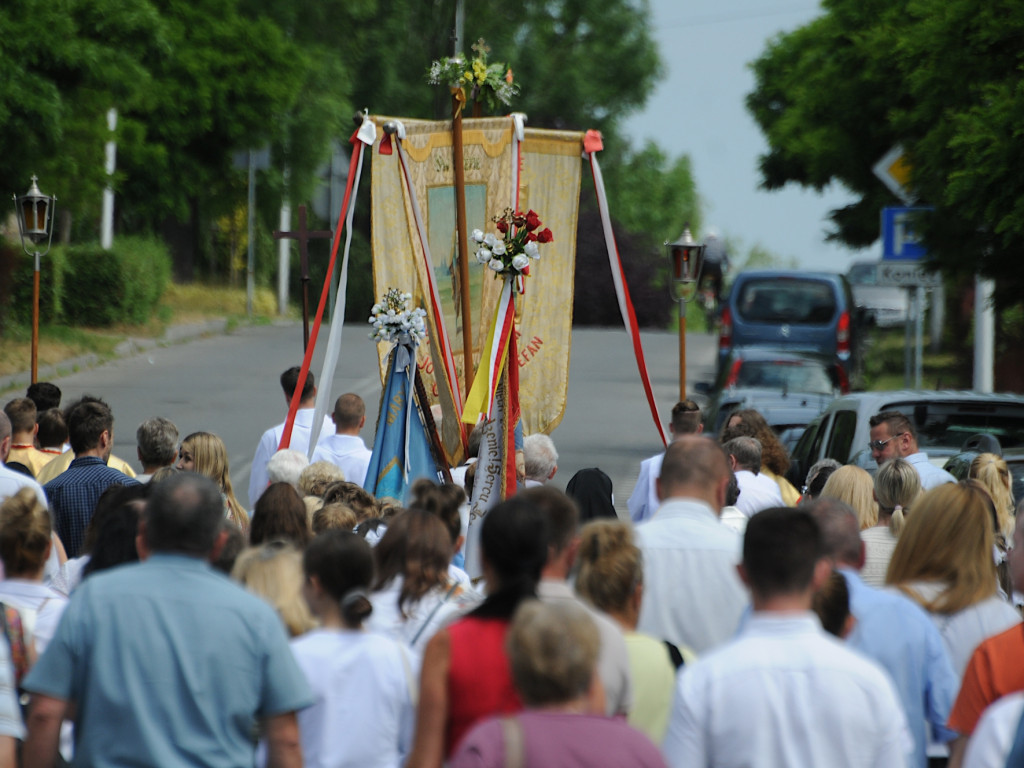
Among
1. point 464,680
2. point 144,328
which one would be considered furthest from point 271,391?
point 464,680

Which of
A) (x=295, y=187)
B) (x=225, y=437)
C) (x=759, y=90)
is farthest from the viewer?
(x=295, y=187)

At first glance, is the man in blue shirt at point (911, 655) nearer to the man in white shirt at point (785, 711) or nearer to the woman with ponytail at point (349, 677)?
the man in white shirt at point (785, 711)

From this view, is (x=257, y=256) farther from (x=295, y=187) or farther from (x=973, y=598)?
(x=973, y=598)

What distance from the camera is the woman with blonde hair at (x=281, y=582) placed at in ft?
14.9

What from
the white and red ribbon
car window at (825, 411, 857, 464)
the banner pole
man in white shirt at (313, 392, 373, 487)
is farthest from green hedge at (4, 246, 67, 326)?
car window at (825, 411, 857, 464)

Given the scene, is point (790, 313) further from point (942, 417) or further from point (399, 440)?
point (399, 440)

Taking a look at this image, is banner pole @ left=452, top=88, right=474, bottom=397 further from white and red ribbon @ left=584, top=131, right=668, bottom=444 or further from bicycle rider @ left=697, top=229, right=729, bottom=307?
bicycle rider @ left=697, top=229, right=729, bottom=307

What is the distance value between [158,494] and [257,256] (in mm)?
40142

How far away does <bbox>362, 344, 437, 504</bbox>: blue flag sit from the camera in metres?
9.09

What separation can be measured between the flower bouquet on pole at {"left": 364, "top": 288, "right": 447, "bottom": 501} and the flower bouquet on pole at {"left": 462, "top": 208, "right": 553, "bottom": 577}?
46 centimetres

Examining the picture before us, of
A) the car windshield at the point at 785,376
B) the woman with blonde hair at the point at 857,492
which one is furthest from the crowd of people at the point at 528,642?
the car windshield at the point at 785,376

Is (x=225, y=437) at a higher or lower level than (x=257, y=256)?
lower

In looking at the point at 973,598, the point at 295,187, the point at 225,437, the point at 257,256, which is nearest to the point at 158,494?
the point at 973,598

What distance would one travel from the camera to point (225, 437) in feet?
59.2
